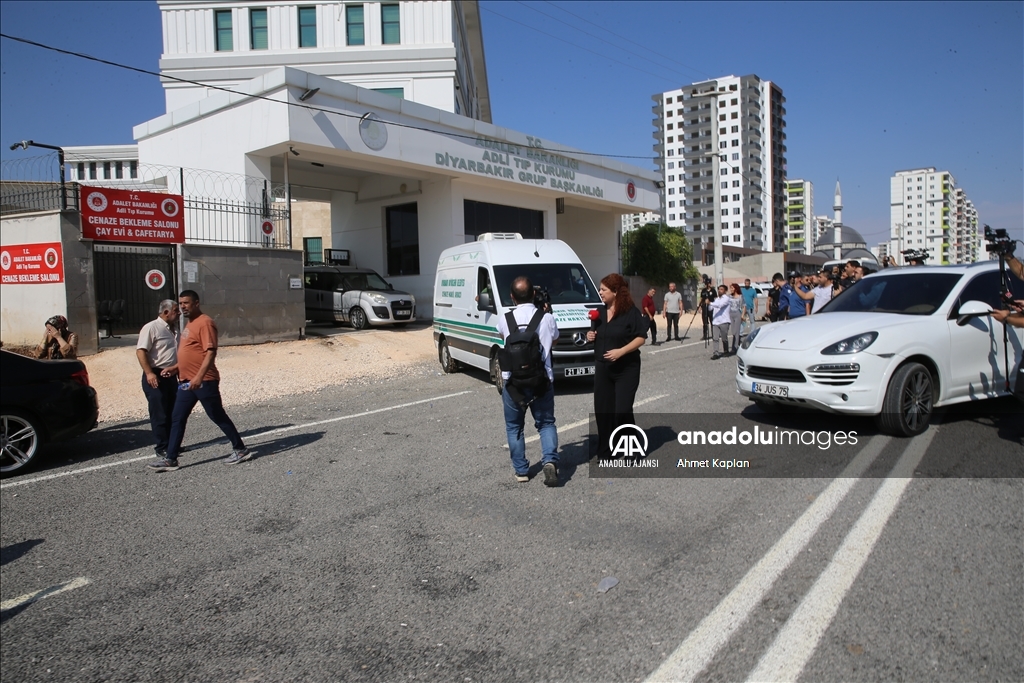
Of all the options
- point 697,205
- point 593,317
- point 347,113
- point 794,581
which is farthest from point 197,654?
point 697,205

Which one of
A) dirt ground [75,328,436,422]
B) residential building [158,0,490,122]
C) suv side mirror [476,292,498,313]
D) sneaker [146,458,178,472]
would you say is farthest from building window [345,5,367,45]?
sneaker [146,458,178,472]

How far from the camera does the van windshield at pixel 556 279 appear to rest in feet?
36.0

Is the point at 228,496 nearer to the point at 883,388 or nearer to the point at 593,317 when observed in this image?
the point at 593,317

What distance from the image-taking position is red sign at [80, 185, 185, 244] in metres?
13.8

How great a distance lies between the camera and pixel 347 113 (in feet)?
58.8

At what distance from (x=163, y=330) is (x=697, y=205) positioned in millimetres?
119350

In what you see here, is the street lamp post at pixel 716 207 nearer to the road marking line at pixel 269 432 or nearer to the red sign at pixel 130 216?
the road marking line at pixel 269 432

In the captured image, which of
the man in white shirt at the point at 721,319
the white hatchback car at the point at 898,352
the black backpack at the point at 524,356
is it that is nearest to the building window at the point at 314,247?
the man in white shirt at the point at 721,319

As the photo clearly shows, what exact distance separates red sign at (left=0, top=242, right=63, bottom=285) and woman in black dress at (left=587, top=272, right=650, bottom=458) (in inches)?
478

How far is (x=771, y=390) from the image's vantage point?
7000 millimetres

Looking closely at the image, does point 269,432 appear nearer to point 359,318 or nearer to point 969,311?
point 969,311

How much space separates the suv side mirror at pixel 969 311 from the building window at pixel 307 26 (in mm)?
33521

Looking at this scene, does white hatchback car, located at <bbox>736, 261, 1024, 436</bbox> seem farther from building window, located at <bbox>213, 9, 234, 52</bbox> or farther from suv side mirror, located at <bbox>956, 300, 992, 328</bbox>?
building window, located at <bbox>213, 9, 234, 52</bbox>

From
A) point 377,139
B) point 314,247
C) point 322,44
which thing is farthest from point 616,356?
point 322,44
